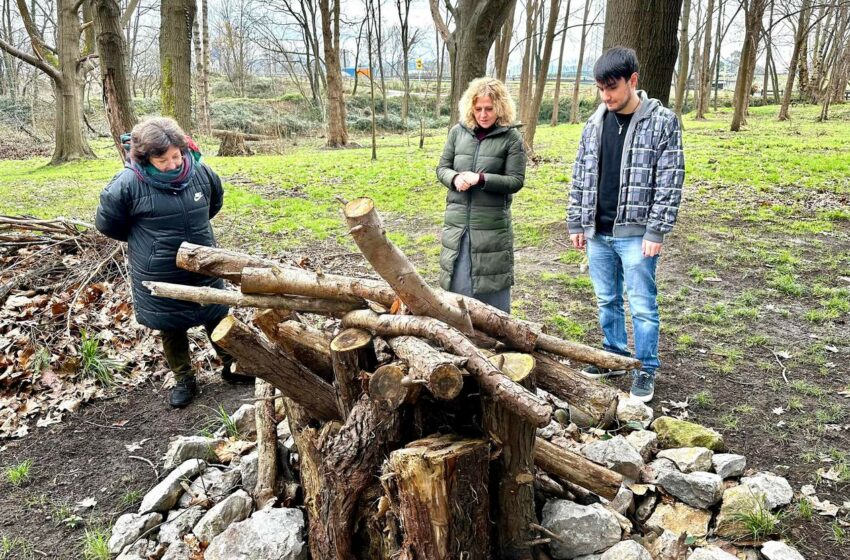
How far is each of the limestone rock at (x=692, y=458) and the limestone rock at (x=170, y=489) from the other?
2442mm

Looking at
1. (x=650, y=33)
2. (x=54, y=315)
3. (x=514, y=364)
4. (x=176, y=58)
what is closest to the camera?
(x=514, y=364)

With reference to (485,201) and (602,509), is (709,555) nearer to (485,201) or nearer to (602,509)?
(602,509)

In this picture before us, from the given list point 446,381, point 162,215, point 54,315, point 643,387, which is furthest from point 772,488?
point 54,315

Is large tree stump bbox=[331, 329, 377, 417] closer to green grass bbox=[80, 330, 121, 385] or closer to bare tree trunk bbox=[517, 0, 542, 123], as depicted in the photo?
green grass bbox=[80, 330, 121, 385]

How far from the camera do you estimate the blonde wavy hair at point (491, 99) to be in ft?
11.3

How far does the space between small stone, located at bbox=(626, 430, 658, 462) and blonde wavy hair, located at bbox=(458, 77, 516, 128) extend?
6.55 ft

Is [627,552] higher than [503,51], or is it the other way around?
[503,51]

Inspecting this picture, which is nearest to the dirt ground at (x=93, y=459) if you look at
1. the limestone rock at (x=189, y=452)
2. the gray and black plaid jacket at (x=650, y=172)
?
the limestone rock at (x=189, y=452)

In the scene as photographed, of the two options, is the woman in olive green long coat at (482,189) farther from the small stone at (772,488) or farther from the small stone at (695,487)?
the small stone at (772,488)

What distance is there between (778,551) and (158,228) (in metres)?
3.56

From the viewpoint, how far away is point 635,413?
3.33m

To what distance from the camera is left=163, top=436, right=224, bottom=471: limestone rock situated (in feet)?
10.1

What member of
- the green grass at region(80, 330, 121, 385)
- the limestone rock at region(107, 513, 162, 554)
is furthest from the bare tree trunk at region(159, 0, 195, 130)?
the limestone rock at region(107, 513, 162, 554)

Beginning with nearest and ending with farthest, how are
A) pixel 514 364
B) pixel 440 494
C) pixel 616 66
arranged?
1. pixel 440 494
2. pixel 514 364
3. pixel 616 66
